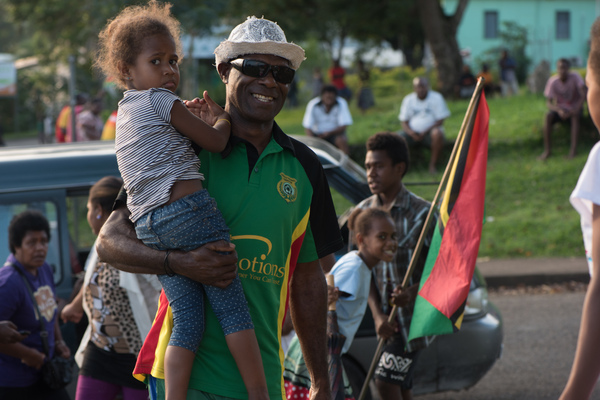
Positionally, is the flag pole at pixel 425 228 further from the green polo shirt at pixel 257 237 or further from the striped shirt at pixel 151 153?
the striped shirt at pixel 151 153

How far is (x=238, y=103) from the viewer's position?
275 centimetres

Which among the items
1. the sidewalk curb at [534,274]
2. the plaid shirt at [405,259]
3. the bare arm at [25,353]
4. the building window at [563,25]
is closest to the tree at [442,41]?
the sidewalk curb at [534,274]

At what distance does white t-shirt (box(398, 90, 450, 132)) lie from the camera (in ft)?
44.3

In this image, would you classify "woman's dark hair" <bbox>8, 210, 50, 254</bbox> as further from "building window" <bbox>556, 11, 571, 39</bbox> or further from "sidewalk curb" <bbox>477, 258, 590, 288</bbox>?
"building window" <bbox>556, 11, 571, 39</bbox>

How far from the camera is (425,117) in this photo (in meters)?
13.6

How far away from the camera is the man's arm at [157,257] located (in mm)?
2461

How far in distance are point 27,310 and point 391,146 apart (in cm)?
244

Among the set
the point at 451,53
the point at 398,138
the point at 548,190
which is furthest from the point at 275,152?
the point at 451,53

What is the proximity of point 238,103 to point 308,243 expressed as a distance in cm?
60

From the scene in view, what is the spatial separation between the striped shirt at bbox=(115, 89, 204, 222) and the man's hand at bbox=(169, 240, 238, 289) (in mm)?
204

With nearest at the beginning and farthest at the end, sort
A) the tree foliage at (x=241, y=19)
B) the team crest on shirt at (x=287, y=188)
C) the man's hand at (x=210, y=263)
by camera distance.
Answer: the man's hand at (x=210, y=263), the team crest on shirt at (x=287, y=188), the tree foliage at (x=241, y=19)

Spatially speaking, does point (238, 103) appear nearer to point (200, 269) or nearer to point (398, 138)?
point (200, 269)

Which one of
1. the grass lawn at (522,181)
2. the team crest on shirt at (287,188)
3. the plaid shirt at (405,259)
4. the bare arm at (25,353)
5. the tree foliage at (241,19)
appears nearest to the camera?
the team crest on shirt at (287,188)

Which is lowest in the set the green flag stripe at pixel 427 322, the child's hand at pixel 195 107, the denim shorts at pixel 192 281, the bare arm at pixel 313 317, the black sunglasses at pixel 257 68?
the green flag stripe at pixel 427 322
